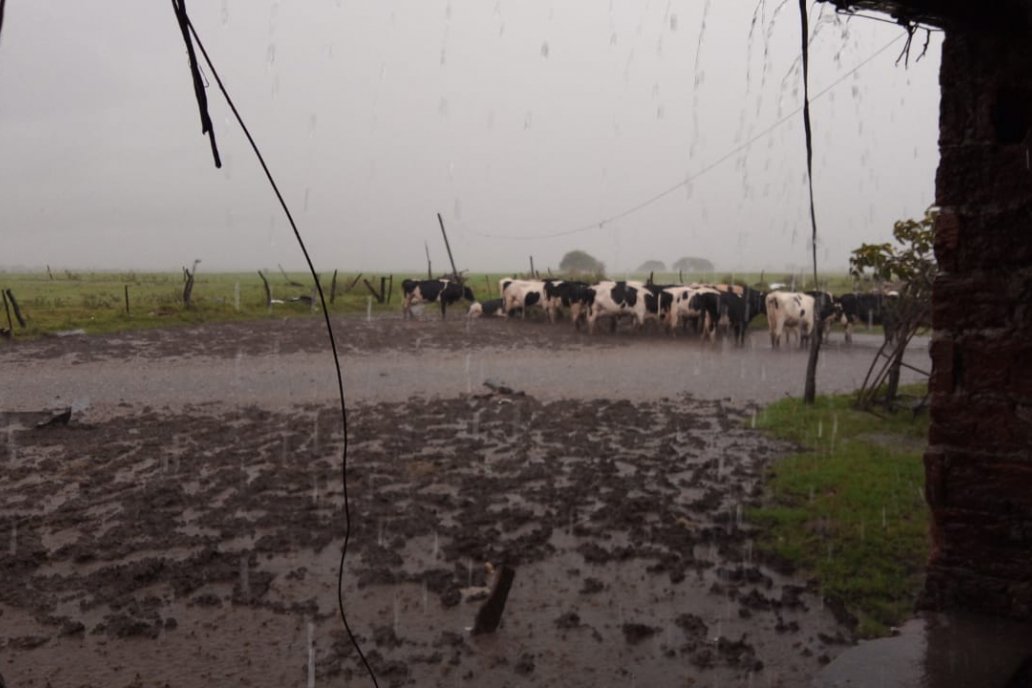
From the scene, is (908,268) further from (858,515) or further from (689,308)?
(689,308)

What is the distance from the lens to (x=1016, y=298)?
3.85 m

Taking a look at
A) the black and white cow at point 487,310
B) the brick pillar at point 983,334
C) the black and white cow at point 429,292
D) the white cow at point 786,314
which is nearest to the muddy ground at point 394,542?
the brick pillar at point 983,334

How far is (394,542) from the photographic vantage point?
20.4 ft

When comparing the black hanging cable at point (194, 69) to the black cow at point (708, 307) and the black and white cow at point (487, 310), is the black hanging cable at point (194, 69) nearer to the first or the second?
the black cow at point (708, 307)

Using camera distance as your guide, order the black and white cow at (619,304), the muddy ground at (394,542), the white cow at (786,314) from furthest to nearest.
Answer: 1. the black and white cow at (619,304)
2. the white cow at (786,314)
3. the muddy ground at (394,542)

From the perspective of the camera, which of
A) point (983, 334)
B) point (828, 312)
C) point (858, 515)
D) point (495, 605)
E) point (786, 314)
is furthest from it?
point (828, 312)

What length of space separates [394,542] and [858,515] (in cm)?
379

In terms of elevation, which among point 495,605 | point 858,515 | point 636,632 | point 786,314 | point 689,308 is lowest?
point 636,632

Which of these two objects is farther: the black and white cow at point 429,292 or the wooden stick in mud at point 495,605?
the black and white cow at point 429,292

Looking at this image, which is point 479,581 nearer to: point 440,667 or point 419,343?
point 440,667

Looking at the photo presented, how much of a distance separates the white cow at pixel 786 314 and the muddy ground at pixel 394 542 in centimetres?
912

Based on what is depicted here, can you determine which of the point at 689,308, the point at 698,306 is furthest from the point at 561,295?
the point at 698,306

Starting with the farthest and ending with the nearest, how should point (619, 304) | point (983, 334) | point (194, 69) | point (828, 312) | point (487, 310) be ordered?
point (487, 310), point (619, 304), point (828, 312), point (983, 334), point (194, 69)

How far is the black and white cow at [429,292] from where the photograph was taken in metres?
30.5
